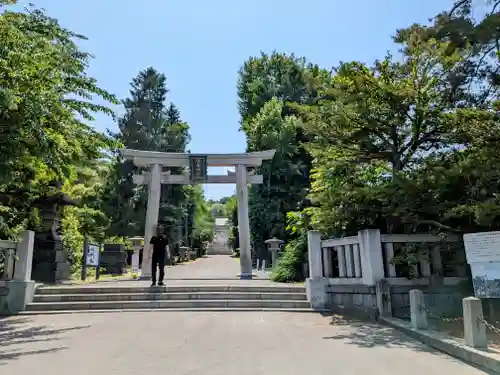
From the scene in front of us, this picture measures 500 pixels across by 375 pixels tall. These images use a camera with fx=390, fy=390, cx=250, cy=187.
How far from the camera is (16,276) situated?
9375 mm

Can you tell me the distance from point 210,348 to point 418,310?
11.5 ft

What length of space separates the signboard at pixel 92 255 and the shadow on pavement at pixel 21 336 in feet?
16.8

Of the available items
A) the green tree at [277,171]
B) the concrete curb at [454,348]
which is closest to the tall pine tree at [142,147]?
the green tree at [277,171]

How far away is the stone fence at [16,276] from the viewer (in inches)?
360

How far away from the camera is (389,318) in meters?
7.67

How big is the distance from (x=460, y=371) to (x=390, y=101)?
5.78 metres

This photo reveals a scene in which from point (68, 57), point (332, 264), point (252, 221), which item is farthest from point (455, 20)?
point (252, 221)

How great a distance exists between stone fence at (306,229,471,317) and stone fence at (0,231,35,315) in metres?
7.56

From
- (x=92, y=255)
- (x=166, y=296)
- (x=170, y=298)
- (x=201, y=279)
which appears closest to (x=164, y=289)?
(x=166, y=296)

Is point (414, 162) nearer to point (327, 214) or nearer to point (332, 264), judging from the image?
point (327, 214)

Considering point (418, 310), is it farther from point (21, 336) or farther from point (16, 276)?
point (16, 276)

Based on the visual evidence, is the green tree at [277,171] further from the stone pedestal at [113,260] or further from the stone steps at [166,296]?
the stone steps at [166,296]

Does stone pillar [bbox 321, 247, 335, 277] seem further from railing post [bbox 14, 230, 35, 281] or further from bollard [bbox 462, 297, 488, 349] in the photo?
railing post [bbox 14, 230, 35, 281]

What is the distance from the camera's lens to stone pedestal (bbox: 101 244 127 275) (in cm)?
1861
